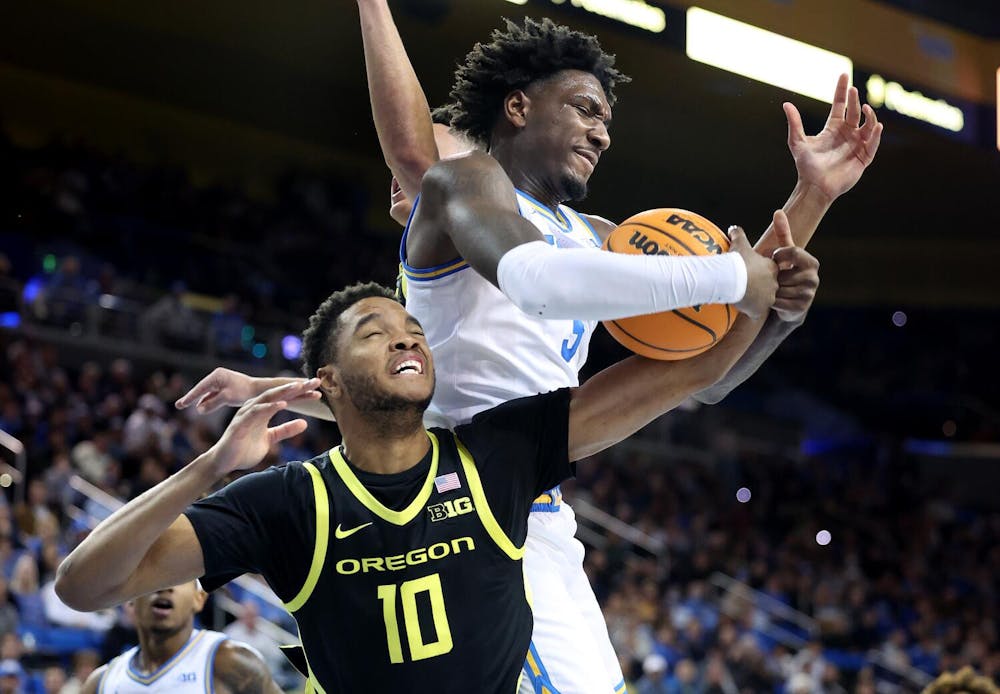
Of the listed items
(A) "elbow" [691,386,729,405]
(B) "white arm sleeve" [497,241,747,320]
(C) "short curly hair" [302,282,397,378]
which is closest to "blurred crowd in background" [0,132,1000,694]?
(C) "short curly hair" [302,282,397,378]

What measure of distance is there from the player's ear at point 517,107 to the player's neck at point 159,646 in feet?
8.64

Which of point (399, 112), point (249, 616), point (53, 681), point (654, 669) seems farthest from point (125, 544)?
point (654, 669)

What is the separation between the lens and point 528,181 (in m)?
3.38

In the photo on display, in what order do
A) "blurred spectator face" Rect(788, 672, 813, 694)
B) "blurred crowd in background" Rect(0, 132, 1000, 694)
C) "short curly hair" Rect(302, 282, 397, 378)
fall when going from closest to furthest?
"short curly hair" Rect(302, 282, 397, 378)
"blurred crowd in background" Rect(0, 132, 1000, 694)
"blurred spectator face" Rect(788, 672, 813, 694)

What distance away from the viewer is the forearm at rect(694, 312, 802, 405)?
3.16m

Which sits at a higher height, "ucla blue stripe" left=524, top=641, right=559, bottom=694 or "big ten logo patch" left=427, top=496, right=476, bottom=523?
"big ten logo patch" left=427, top=496, right=476, bottom=523

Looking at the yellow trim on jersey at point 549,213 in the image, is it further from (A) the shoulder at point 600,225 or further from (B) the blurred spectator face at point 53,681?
(B) the blurred spectator face at point 53,681

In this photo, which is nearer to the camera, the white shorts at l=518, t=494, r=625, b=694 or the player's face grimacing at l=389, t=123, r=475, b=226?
the white shorts at l=518, t=494, r=625, b=694

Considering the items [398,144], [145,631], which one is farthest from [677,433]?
[398,144]

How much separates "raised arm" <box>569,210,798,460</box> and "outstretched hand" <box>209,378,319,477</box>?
2.13ft

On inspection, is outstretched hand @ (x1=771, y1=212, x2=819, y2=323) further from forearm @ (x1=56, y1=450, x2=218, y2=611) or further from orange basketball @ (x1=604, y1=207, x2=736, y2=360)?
forearm @ (x1=56, y1=450, x2=218, y2=611)

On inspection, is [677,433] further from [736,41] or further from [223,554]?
[223,554]

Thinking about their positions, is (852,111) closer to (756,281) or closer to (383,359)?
(756,281)

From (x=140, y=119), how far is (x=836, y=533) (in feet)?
36.6
